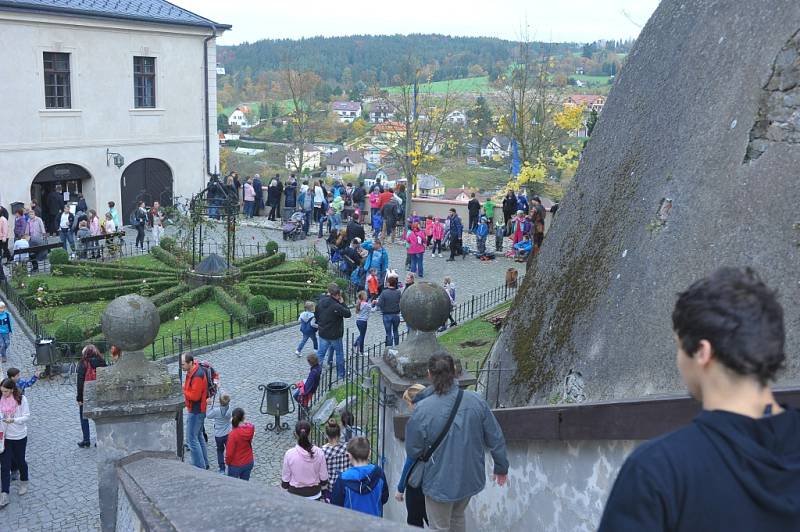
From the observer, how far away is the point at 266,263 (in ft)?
76.2

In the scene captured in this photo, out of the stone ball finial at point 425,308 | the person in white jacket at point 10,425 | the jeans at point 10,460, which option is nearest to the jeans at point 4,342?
the jeans at point 10,460

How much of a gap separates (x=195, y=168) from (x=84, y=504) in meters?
24.7

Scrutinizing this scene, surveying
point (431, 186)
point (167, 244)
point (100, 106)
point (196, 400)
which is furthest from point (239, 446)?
point (431, 186)

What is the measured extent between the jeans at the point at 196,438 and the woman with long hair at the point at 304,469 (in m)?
3.27

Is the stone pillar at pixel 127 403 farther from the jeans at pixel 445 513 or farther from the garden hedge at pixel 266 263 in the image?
the garden hedge at pixel 266 263

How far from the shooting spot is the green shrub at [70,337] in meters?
15.9

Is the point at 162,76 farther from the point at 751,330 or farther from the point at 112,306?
the point at 751,330

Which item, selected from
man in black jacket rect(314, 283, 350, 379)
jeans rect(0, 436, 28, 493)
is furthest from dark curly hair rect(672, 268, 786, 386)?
man in black jacket rect(314, 283, 350, 379)

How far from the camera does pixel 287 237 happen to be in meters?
28.2

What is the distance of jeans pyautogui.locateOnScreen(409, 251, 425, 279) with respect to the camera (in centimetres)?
2275

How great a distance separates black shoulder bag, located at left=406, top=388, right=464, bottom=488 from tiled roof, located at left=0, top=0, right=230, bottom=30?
85.2 ft

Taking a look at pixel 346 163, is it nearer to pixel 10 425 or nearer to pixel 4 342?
pixel 4 342

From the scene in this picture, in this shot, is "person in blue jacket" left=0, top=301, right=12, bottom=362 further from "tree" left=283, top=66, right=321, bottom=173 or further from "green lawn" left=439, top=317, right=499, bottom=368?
"tree" left=283, top=66, right=321, bottom=173

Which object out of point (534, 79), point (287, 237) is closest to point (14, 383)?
point (287, 237)
